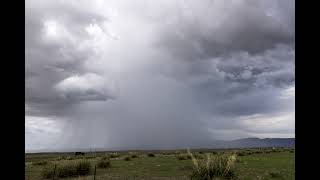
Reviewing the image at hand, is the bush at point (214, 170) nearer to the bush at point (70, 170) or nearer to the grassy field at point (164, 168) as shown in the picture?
the grassy field at point (164, 168)

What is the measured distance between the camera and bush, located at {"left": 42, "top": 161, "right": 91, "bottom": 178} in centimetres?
2167

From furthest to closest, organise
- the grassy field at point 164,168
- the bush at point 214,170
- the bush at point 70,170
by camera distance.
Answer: the bush at point 70,170, the grassy field at point 164,168, the bush at point 214,170

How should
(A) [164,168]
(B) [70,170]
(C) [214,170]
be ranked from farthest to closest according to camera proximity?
(A) [164,168] → (B) [70,170] → (C) [214,170]

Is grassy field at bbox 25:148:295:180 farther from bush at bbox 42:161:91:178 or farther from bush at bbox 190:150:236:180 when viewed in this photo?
bush at bbox 190:150:236:180

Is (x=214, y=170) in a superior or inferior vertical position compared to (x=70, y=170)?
superior

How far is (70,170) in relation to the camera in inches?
875

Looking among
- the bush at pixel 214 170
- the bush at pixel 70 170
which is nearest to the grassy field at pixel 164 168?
the bush at pixel 70 170

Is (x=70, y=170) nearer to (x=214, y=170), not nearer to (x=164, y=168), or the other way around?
(x=164, y=168)

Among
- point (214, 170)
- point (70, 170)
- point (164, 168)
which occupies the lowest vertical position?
point (164, 168)

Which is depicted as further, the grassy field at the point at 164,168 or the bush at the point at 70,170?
the bush at the point at 70,170

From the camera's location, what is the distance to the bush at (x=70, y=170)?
21.7 meters

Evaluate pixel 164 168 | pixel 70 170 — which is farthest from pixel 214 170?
pixel 70 170
